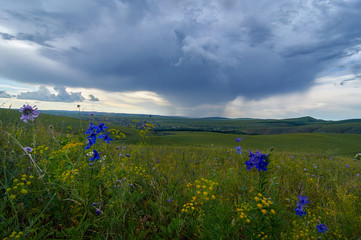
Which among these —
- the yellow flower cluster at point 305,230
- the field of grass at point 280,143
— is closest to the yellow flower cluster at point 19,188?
the yellow flower cluster at point 305,230

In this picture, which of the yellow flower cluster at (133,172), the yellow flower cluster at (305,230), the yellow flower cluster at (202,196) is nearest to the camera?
the yellow flower cluster at (305,230)

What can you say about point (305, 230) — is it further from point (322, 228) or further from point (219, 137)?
point (219, 137)

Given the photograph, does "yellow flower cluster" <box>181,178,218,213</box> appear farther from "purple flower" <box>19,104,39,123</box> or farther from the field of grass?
the field of grass

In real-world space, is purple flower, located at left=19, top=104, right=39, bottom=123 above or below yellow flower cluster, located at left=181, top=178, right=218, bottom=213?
above

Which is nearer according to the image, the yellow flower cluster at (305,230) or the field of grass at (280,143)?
the yellow flower cluster at (305,230)

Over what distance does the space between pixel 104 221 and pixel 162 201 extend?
99cm

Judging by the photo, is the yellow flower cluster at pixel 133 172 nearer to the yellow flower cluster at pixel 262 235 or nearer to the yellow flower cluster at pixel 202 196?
the yellow flower cluster at pixel 202 196

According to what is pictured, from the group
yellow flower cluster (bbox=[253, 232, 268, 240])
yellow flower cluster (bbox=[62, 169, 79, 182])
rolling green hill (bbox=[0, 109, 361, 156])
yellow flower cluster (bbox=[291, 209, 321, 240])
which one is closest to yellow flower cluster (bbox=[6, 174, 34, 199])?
yellow flower cluster (bbox=[62, 169, 79, 182])

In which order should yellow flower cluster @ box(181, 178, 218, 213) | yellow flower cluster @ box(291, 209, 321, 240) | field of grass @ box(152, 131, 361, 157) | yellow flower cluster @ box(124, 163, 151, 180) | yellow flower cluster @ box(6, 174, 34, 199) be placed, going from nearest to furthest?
1. yellow flower cluster @ box(6, 174, 34, 199)
2. yellow flower cluster @ box(291, 209, 321, 240)
3. yellow flower cluster @ box(181, 178, 218, 213)
4. yellow flower cluster @ box(124, 163, 151, 180)
5. field of grass @ box(152, 131, 361, 157)

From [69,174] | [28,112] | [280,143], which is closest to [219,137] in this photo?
[280,143]

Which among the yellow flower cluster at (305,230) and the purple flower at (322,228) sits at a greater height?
the purple flower at (322,228)

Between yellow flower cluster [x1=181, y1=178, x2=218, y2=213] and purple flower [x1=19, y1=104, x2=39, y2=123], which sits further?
purple flower [x1=19, y1=104, x2=39, y2=123]

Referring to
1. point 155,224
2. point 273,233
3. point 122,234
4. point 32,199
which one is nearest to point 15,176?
point 32,199

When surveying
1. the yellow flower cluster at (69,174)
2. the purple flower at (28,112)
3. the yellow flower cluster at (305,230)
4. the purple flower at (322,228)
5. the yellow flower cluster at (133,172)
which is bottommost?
the yellow flower cluster at (305,230)
